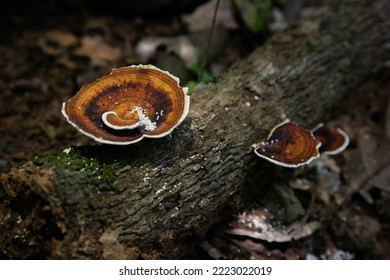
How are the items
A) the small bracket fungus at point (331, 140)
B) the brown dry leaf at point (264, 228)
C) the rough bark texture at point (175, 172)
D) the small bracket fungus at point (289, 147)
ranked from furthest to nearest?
the small bracket fungus at point (331, 140) < the brown dry leaf at point (264, 228) < the small bracket fungus at point (289, 147) < the rough bark texture at point (175, 172)

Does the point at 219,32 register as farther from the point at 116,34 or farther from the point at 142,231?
the point at 142,231

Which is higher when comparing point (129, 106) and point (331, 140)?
point (129, 106)

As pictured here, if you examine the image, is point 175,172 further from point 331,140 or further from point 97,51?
point 97,51

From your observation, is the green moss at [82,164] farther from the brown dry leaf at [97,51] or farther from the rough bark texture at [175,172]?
the brown dry leaf at [97,51]

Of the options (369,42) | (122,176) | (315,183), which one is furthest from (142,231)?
(369,42)

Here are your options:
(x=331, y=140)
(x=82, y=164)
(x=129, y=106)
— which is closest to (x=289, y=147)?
(x=331, y=140)

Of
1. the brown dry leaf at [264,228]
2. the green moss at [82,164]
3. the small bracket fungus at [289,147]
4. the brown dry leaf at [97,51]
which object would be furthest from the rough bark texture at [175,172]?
the brown dry leaf at [97,51]

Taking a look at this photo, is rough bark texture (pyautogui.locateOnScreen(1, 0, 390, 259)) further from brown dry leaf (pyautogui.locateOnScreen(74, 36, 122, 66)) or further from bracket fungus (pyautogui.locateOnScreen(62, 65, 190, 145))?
brown dry leaf (pyautogui.locateOnScreen(74, 36, 122, 66))
